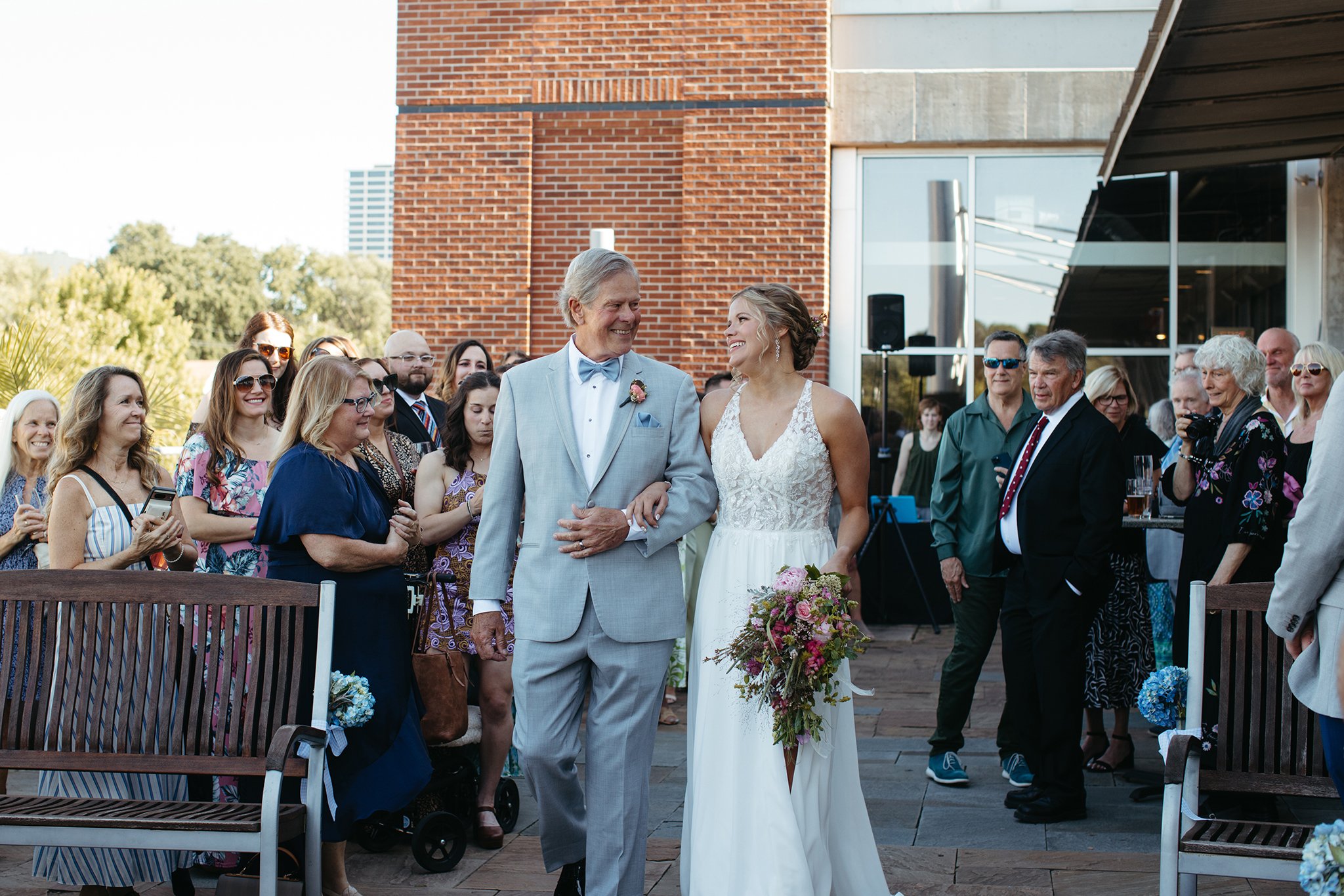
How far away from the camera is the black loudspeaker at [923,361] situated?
13.3 m

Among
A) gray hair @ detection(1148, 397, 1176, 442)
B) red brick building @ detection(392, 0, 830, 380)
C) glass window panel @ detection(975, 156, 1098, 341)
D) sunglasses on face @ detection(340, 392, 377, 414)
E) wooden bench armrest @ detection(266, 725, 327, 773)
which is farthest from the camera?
glass window panel @ detection(975, 156, 1098, 341)

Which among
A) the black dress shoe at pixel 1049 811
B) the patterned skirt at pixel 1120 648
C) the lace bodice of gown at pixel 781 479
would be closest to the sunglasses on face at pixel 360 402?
the lace bodice of gown at pixel 781 479

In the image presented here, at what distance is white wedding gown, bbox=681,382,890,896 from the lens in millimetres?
4098

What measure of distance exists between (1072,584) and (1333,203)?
8.81 metres

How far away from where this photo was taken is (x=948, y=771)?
6215mm

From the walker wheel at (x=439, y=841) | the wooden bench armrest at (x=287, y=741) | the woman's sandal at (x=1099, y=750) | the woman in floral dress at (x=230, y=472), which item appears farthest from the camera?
the woman's sandal at (x=1099, y=750)

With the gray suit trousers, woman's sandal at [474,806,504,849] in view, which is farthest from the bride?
woman's sandal at [474,806,504,849]

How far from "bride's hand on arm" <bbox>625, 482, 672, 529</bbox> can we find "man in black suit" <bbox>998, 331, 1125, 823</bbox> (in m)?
2.18

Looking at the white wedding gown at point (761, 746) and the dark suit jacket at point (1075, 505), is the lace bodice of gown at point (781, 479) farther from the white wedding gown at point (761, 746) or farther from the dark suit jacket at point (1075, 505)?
the dark suit jacket at point (1075, 505)

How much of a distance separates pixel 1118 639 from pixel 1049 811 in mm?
1198

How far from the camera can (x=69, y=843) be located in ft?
12.5

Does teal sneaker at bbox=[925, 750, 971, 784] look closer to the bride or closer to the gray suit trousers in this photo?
the bride

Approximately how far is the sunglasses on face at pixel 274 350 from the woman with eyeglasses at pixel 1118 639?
13.0ft

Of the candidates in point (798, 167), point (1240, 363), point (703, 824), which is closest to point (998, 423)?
point (1240, 363)
